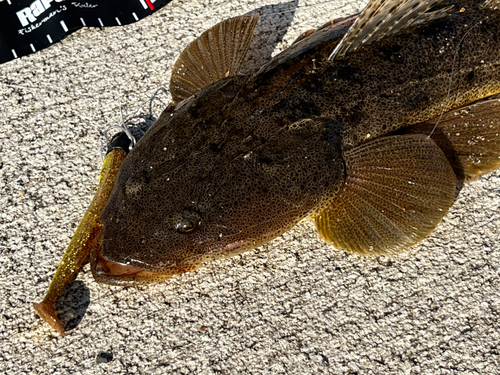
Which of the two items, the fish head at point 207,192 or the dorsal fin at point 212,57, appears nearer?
the fish head at point 207,192

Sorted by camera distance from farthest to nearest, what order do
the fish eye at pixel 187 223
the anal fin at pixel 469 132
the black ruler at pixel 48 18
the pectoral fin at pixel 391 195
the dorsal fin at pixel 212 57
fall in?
the black ruler at pixel 48 18 → the dorsal fin at pixel 212 57 → the anal fin at pixel 469 132 → the pectoral fin at pixel 391 195 → the fish eye at pixel 187 223

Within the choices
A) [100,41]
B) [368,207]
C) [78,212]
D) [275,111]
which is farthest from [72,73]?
[368,207]

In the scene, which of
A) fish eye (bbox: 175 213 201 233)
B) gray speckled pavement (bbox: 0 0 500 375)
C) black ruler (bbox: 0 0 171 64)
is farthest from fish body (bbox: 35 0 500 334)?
black ruler (bbox: 0 0 171 64)

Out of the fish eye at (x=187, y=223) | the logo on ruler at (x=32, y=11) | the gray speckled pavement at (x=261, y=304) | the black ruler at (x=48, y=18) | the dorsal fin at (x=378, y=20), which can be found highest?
the logo on ruler at (x=32, y=11)

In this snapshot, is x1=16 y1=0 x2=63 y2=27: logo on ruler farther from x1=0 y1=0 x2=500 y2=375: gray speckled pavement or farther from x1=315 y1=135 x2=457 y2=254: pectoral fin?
x1=315 y1=135 x2=457 y2=254: pectoral fin

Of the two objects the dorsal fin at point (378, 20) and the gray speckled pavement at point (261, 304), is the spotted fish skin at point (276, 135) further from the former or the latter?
the gray speckled pavement at point (261, 304)

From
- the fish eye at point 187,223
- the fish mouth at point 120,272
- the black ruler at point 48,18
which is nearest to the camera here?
the fish eye at point 187,223

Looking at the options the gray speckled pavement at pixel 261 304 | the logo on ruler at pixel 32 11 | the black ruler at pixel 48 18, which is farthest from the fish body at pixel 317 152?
the logo on ruler at pixel 32 11
